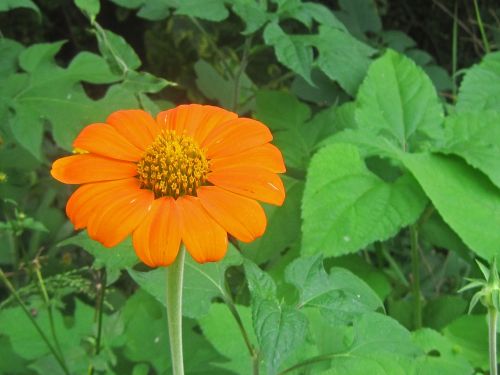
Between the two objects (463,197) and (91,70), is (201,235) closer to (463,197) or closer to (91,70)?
(463,197)

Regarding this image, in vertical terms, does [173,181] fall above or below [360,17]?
above

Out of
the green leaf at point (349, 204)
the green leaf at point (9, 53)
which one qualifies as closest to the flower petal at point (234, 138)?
the green leaf at point (349, 204)

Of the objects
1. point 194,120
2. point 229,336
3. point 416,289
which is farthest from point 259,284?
point 416,289

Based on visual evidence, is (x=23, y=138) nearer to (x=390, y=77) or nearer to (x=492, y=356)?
(x=390, y=77)

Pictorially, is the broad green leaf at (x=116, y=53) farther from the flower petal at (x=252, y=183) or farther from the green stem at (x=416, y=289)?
the green stem at (x=416, y=289)

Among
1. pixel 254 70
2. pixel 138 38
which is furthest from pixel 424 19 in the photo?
pixel 138 38

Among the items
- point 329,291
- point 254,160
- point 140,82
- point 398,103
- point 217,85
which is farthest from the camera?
point 217,85
